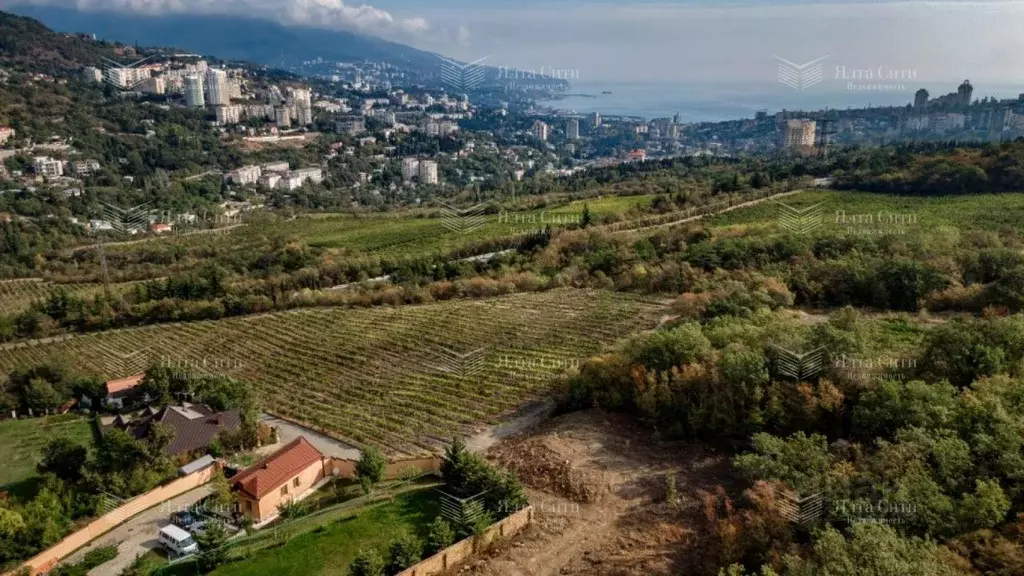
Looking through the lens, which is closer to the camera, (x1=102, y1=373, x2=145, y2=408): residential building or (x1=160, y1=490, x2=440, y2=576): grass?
(x1=160, y1=490, x2=440, y2=576): grass

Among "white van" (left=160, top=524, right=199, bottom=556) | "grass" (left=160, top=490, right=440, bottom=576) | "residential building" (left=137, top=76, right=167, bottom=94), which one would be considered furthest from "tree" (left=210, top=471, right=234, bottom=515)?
"residential building" (left=137, top=76, right=167, bottom=94)

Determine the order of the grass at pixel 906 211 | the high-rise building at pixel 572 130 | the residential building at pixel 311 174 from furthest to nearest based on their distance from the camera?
the high-rise building at pixel 572 130
the residential building at pixel 311 174
the grass at pixel 906 211

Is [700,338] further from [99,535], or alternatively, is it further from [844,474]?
[99,535]

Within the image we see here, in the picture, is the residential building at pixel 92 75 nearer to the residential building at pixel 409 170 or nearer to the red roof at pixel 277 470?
the residential building at pixel 409 170

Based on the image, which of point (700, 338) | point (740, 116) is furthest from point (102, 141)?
point (740, 116)

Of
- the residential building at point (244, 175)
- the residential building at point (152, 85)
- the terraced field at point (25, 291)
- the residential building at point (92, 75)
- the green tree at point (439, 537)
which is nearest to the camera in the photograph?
the green tree at point (439, 537)

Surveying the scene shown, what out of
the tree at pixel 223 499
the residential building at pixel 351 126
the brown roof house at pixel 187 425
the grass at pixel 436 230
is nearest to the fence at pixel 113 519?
the brown roof house at pixel 187 425

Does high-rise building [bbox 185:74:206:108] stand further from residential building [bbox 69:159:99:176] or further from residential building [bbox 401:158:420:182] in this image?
residential building [bbox 401:158:420:182]
